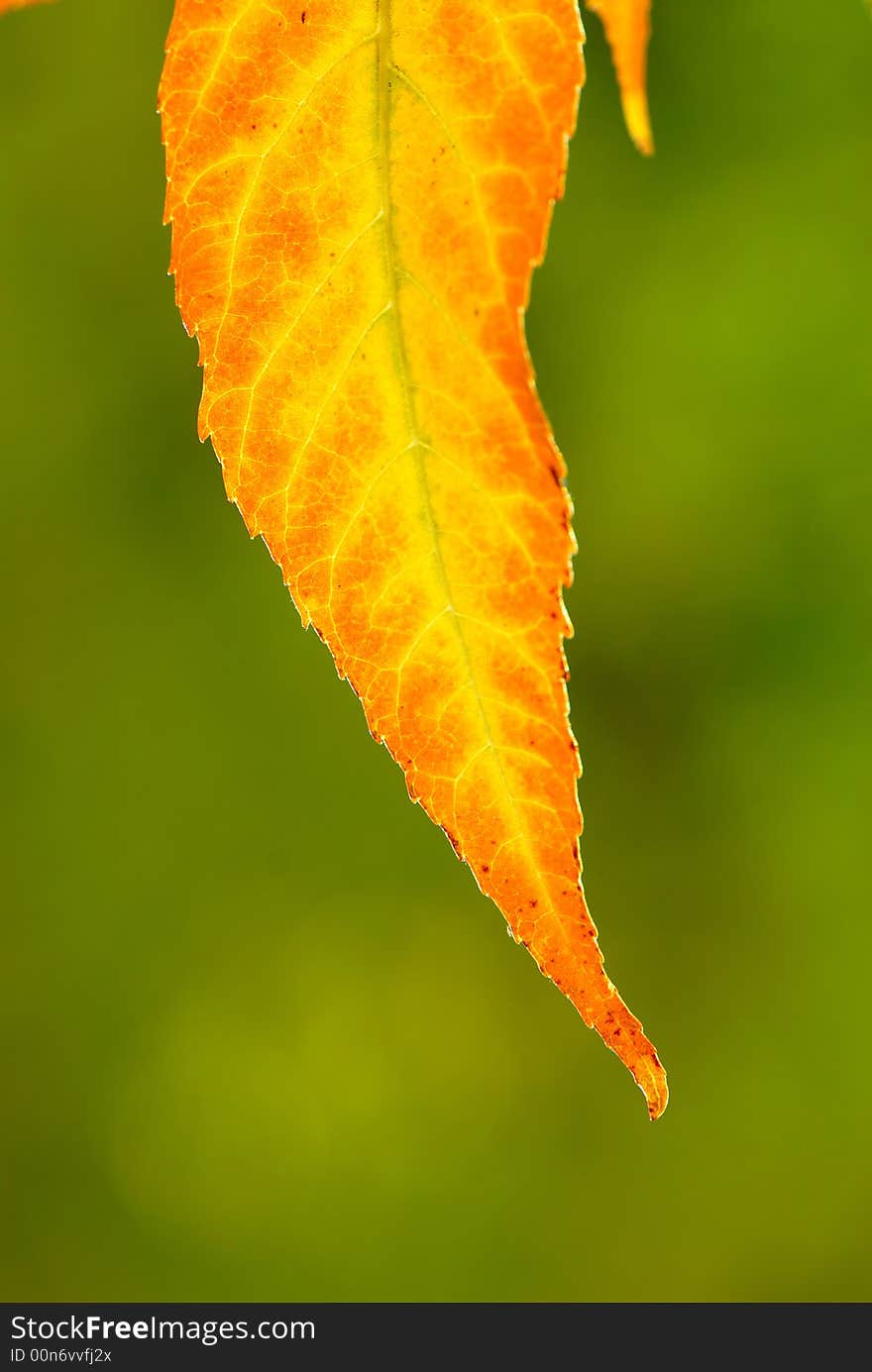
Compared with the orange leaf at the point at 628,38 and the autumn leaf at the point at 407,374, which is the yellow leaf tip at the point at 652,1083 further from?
the orange leaf at the point at 628,38

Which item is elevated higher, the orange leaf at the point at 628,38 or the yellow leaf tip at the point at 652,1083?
the orange leaf at the point at 628,38

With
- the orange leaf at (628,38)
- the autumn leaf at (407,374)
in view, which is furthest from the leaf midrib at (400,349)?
the orange leaf at (628,38)

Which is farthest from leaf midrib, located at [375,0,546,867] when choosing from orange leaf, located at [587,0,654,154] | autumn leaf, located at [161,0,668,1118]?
orange leaf, located at [587,0,654,154]

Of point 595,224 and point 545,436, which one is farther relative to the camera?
point 595,224

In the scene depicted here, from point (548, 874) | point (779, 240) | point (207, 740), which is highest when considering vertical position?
point (548, 874)

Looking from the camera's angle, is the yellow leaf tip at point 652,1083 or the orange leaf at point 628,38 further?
the orange leaf at point 628,38


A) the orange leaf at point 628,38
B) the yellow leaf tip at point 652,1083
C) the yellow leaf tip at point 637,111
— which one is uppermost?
the orange leaf at point 628,38

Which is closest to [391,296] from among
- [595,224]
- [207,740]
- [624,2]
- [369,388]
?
[369,388]

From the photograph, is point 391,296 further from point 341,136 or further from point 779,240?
point 779,240

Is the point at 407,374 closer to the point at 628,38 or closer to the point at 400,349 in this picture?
the point at 400,349
